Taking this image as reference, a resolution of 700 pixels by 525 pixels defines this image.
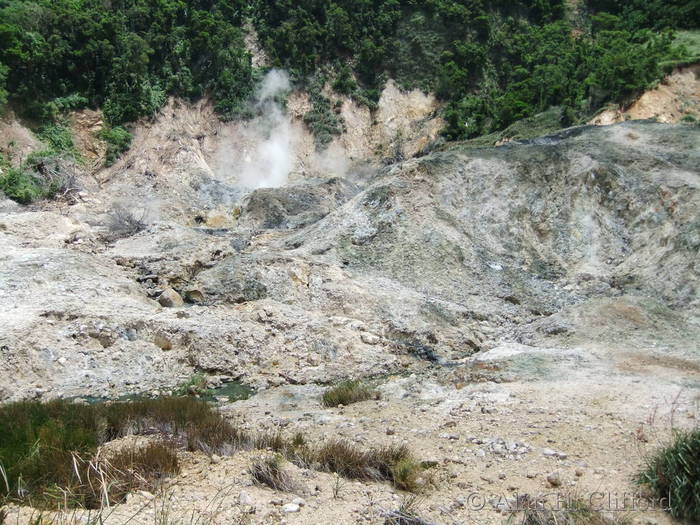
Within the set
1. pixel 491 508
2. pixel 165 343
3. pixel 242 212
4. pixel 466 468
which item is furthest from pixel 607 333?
pixel 242 212

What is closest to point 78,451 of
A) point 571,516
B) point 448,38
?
point 571,516

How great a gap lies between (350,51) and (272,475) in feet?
130

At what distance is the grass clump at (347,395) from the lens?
33.3 feet

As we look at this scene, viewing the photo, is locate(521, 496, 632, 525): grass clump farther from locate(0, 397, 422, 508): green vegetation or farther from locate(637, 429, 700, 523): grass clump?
locate(0, 397, 422, 508): green vegetation

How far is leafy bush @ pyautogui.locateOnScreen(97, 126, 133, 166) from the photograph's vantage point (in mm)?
31700

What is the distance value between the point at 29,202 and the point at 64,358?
15.5m

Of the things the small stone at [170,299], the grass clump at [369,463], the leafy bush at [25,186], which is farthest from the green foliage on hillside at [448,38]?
the grass clump at [369,463]

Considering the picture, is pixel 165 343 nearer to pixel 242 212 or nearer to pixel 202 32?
pixel 242 212

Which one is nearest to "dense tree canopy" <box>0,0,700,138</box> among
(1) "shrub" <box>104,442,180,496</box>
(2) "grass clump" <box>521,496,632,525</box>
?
(2) "grass clump" <box>521,496,632,525</box>

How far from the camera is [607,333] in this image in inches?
503

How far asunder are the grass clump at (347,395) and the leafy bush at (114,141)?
84.9 feet

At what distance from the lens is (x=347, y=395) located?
10.2m

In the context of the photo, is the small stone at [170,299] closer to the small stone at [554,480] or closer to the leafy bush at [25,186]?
the small stone at [554,480]

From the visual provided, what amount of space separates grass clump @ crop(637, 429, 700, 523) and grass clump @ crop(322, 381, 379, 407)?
5.01 m
